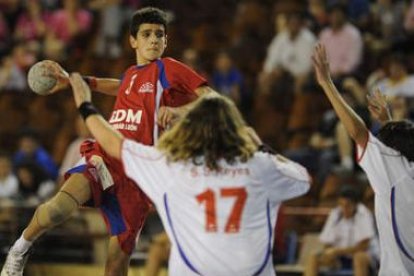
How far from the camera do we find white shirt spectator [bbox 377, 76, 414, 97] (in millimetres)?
13008

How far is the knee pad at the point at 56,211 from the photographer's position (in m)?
7.36

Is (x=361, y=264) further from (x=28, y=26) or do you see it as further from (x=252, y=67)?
(x=28, y=26)

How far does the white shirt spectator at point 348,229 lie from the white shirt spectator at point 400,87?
2.07 metres

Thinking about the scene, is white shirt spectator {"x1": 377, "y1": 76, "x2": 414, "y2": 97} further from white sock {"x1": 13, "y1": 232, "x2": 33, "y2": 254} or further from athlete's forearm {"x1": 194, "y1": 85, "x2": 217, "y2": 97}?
white sock {"x1": 13, "y1": 232, "x2": 33, "y2": 254}

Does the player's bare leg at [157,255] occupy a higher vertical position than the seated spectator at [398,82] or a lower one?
lower

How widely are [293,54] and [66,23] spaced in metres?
4.00

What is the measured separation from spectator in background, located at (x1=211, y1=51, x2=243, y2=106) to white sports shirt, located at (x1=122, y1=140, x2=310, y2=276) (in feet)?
27.0

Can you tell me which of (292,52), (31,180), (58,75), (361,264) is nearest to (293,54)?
(292,52)

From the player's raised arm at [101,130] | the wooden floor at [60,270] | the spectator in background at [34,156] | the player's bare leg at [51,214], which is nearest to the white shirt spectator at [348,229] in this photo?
the wooden floor at [60,270]

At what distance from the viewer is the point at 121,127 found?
7.60 meters

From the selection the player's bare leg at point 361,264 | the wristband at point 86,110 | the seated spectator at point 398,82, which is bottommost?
the player's bare leg at point 361,264

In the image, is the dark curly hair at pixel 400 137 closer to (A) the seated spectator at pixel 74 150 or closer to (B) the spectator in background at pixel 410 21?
(A) the seated spectator at pixel 74 150

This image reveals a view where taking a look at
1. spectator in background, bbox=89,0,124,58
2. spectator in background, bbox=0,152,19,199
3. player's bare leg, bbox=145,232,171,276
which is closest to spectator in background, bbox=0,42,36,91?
spectator in background, bbox=89,0,124,58

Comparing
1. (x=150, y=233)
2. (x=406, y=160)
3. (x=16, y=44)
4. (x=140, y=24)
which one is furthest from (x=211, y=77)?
(x=406, y=160)
